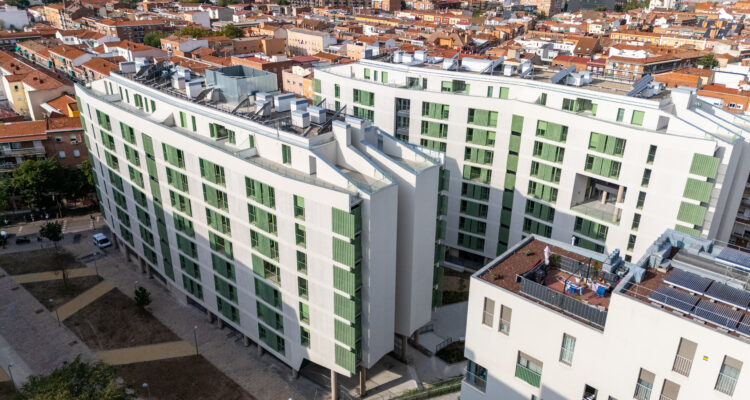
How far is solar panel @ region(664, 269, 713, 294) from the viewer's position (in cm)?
2731

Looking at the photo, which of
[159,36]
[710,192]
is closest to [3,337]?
[710,192]

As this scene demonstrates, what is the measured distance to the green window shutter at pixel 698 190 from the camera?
150 feet

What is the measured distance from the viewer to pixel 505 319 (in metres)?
30.8

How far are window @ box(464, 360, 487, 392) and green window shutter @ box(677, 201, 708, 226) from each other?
27.3 metres

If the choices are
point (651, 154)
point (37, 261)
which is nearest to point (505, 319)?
point (651, 154)

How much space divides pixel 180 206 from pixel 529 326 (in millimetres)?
34844

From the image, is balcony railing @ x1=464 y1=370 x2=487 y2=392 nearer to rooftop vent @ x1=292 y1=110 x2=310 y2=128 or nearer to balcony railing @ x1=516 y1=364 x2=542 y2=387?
balcony railing @ x1=516 y1=364 x2=542 y2=387

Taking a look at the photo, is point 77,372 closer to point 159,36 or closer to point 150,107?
point 150,107

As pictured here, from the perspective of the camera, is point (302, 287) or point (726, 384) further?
point (302, 287)

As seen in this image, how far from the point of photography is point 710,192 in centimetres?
4562

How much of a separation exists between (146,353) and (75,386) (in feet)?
53.7

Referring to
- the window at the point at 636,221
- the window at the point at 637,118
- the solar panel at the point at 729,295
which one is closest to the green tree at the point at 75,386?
the solar panel at the point at 729,295

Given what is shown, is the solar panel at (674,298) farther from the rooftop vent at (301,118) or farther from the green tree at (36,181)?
the green tree at (36,181)

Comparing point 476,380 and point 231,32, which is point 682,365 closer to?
point 476,380
